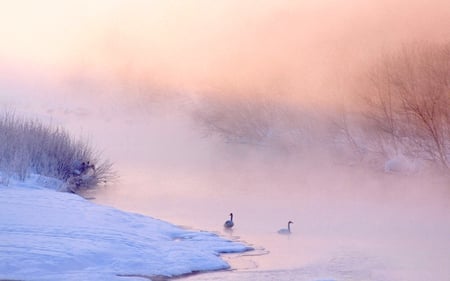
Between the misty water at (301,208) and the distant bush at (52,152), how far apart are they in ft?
2.19

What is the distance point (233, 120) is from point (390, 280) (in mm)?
30189

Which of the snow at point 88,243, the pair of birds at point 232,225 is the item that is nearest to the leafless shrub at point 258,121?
the pair of birds at point 232,225

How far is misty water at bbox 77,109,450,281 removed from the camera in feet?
35.2

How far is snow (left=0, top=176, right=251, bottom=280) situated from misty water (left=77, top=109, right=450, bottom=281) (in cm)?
Answer: 57

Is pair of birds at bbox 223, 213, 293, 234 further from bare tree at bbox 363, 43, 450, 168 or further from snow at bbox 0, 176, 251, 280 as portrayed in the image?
bare tree at bbox 363, 43, 450, 168

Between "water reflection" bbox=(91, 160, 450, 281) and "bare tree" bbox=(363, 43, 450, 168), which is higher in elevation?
"bare tree" bbox=(363, 43, 450, 168)

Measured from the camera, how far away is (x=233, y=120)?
39.7 m

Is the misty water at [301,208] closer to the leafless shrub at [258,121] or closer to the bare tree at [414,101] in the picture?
the leafless shrub at [258,121]

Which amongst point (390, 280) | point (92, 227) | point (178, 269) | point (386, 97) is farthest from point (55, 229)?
point (386, 97)

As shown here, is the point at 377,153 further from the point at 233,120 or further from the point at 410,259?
the point at 410,259

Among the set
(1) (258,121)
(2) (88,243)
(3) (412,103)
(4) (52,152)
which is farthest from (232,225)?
(1) (258,121)

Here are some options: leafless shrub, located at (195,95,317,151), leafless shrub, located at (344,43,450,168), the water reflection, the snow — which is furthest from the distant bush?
leafless shrub, located at (195,95,317,151)

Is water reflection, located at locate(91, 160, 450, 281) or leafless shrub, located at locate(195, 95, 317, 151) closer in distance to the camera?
water reflection, located at locate(91, 160, 450, 281)

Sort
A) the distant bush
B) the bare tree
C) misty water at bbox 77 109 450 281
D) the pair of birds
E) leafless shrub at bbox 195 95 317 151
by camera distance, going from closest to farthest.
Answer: misty water at bbox 77 109 450 281
the pair of birds
the distant bush
the bare tree
leafless shrub at bbox 195 95 317 151
